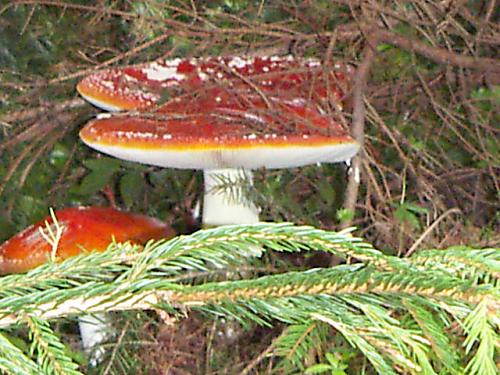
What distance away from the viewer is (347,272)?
1.48 ft

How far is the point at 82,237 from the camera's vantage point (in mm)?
1252

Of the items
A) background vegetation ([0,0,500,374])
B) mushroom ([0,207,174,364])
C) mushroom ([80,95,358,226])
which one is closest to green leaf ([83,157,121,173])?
background vegetation ([0,0,500,374])

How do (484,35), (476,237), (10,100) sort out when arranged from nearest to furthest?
(476,237) < (484,35) < (10,100)

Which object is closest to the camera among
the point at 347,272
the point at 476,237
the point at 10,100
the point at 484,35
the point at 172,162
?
the point at 347,272

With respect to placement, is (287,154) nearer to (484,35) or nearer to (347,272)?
(484,35)

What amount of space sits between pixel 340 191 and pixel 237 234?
1.17 meters

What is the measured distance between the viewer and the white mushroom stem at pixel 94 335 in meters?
1.17

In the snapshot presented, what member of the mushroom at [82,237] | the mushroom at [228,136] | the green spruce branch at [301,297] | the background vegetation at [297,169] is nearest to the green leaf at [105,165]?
the background vegetation at [297,169]

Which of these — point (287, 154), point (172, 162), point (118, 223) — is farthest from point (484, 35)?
point (118, 223)

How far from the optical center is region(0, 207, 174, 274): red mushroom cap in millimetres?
1244

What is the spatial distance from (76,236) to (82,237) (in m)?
0.01

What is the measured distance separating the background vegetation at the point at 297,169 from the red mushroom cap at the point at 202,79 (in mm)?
62

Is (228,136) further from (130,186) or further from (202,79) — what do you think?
(130,186)

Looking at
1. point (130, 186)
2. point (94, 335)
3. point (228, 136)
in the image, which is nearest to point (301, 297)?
point (228, 136)
